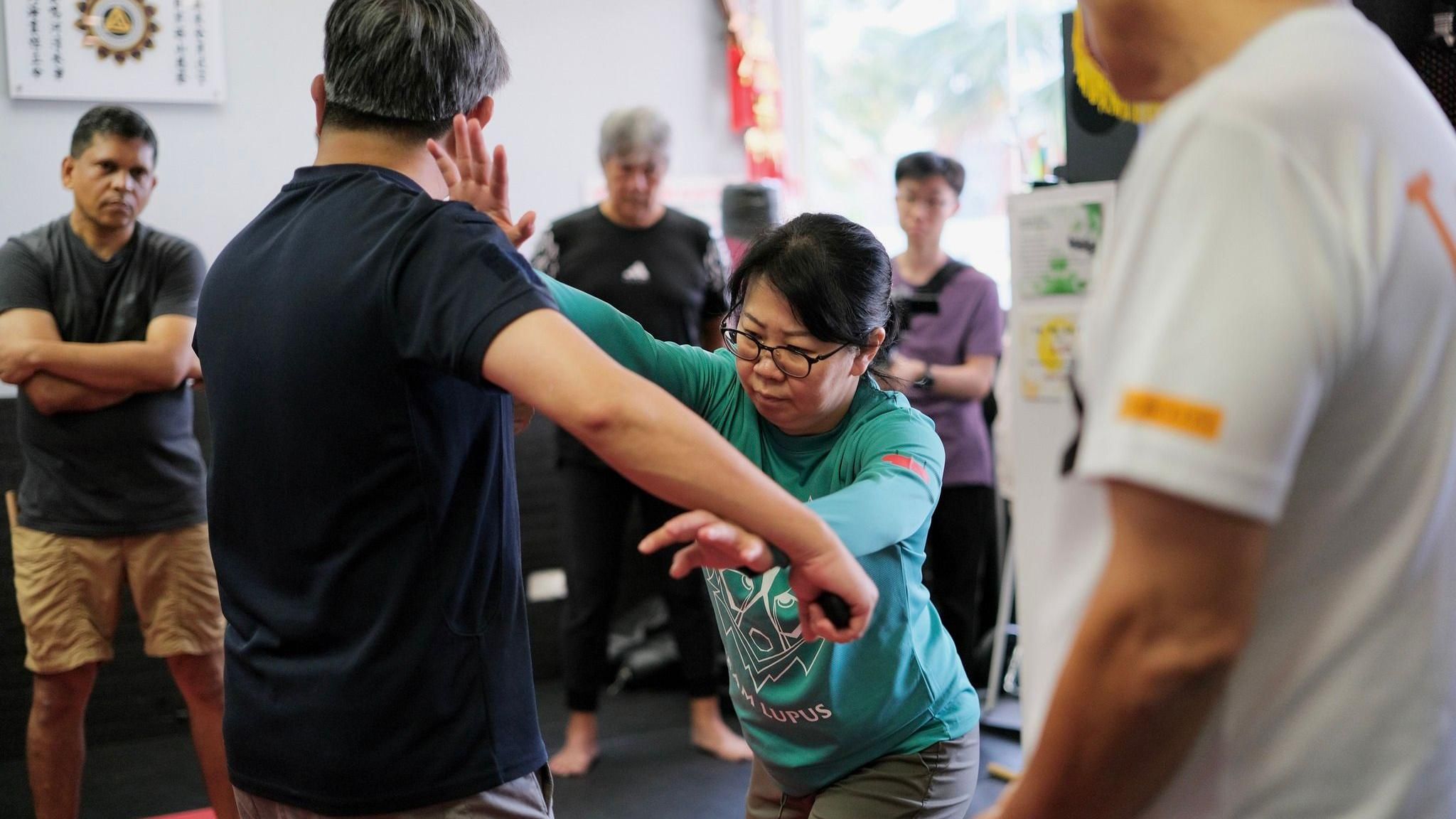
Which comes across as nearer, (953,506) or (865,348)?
(865,348)

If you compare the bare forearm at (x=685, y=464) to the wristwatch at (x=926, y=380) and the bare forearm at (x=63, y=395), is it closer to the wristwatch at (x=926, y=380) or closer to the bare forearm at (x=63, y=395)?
the bare forearm at (x=63, y=395)

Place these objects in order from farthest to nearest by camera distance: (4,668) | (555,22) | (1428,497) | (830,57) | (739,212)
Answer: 1. (830,57)
2. (555,22)
3. (739,212)
4. (4,668)
5. (1428,497)

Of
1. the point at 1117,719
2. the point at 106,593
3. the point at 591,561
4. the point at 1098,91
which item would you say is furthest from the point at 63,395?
the point at 1117,719

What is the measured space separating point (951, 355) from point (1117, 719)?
3164 millimetres

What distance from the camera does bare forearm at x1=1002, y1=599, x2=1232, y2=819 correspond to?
0.71 metres

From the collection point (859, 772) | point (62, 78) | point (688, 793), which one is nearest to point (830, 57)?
point (62, 78)

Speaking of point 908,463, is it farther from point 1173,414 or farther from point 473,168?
point 1173,414

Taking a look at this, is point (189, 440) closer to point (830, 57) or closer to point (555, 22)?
point (555, 22)

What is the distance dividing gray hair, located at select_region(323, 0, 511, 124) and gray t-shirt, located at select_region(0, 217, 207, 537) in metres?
1.87

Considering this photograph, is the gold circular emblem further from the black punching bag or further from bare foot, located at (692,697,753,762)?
bare foot, located at (692,697,753,762)

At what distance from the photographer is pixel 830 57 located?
553cm

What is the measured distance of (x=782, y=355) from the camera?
1733 mm

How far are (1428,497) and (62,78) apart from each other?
4326 millimetres

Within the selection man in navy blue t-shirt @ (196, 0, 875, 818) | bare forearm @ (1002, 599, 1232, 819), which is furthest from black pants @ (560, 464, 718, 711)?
bare forearm @ (1002, 599, 1232, 819)
